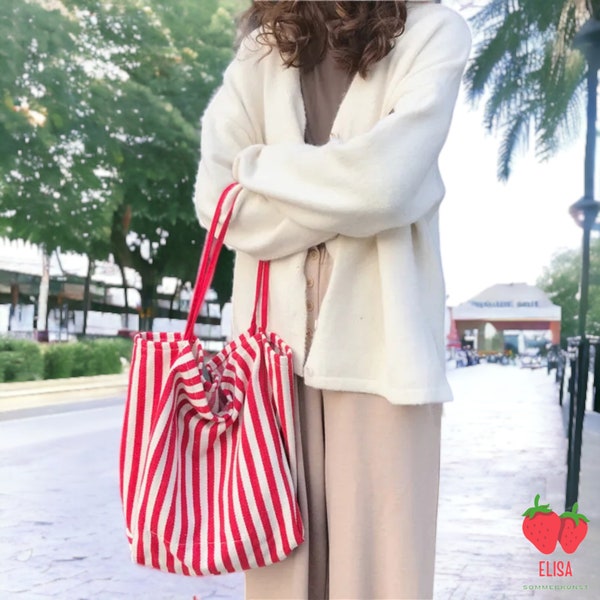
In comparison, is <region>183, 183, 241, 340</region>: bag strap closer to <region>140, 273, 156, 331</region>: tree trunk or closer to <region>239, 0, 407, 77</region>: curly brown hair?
<region>239, 0, 407, 77</region>: curly brown hair

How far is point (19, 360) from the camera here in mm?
4371

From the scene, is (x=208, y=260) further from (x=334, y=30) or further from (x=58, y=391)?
(x=58, y=391)

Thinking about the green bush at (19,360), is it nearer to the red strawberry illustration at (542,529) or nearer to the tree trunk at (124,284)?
the tree trunk at (124,284)

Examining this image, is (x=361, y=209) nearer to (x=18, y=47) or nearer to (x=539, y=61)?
(x=18, y=47)

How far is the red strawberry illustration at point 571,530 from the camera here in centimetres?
235

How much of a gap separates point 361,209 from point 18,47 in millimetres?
4033

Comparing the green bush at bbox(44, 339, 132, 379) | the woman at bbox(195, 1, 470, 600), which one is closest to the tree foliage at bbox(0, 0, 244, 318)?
the green bush at bbox(44, 339, 132, 379)

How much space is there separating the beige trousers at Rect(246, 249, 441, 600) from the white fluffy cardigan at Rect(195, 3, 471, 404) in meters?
0.04

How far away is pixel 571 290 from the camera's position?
4289mm

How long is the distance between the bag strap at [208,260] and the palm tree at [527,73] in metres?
4.17

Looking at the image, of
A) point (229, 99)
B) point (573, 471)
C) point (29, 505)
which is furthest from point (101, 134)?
point (229, 99)

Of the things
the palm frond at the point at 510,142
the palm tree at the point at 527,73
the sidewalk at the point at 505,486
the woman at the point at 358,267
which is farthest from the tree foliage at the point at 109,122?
the woman at the point at 358,267

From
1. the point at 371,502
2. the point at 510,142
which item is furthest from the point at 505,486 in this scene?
the point at 371,502

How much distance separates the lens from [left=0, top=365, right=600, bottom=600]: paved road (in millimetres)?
1936
